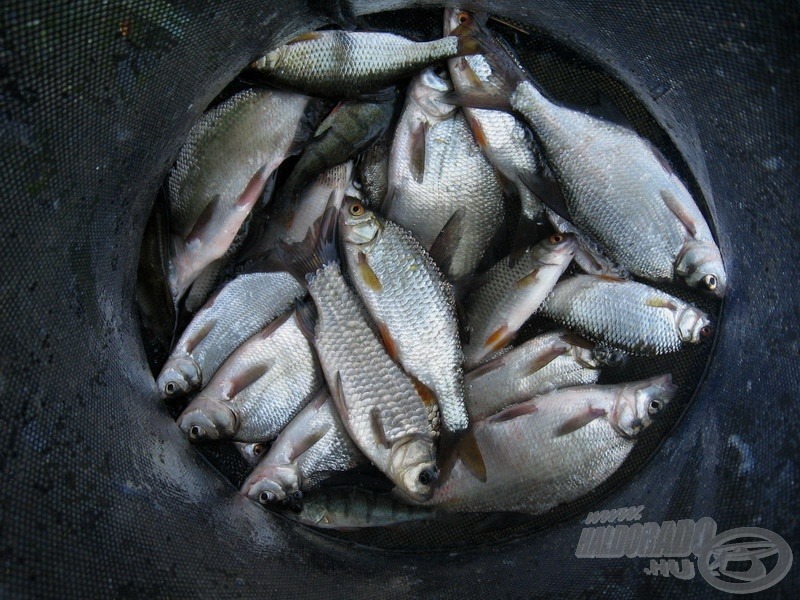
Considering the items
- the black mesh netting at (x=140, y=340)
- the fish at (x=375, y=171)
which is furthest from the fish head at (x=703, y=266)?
the fish at (x=375, y=171)

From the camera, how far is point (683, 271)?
181 centimetres

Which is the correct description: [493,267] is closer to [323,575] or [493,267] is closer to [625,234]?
[625,234]

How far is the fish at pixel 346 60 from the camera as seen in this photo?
173 cm

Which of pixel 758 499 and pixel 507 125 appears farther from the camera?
pixel 507 125

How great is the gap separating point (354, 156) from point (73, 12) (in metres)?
0.83

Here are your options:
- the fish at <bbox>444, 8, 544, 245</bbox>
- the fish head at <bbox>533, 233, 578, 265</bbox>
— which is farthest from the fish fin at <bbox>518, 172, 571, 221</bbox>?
the fish head at <bbox>533, 233, 578, 265</bbox>

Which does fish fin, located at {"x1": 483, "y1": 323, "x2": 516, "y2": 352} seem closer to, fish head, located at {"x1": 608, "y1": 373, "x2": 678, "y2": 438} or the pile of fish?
the pile of fish

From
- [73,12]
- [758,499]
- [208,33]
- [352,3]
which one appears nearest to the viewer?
[73,12]

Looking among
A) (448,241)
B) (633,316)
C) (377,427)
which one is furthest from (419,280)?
(633,316)

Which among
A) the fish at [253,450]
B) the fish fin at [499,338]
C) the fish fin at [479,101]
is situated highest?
the fish fin at [479,101]

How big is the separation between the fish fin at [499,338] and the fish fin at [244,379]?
2.07 feet

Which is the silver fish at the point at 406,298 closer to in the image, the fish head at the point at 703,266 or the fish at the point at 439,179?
the fish at the point at 439,179

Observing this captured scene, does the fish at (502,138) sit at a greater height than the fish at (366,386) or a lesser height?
greater

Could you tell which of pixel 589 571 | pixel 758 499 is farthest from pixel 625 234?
pixel 589 571
